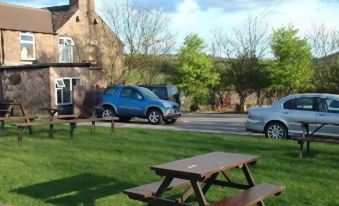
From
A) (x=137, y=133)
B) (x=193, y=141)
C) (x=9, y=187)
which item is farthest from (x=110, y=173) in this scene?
(x=137, y=133)

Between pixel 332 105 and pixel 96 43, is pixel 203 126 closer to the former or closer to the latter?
pixel 332 105

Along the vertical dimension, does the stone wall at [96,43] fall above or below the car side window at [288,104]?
above

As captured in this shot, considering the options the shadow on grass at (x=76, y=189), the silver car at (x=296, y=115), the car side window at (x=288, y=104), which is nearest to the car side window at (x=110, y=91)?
the silver car at (x=296, y=115)

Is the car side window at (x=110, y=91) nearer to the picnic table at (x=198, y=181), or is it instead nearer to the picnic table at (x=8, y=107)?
the picnic table at (x=8, y=107)

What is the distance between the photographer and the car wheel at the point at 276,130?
49.8 feet

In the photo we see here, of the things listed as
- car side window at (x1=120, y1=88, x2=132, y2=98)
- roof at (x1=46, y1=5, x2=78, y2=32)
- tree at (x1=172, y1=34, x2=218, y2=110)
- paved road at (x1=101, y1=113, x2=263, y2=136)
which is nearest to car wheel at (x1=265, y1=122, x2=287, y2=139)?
paved road at (x1=101, y1=113, x2=263, y2=136)

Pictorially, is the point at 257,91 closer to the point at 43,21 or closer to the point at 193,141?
the point at 43,21

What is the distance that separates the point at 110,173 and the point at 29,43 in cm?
2671

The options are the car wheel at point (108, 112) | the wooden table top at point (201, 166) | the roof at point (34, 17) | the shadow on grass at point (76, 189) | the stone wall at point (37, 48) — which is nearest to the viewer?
the wooden table top at point (201, 166)

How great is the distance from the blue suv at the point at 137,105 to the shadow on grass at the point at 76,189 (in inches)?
504

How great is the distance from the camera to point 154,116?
843 inches

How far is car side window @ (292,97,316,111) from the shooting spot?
14.9 meters

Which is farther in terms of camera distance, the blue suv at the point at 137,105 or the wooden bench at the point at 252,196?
the blue suv at the point at 137,105

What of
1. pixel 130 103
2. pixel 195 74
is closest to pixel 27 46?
pixel 195 74
